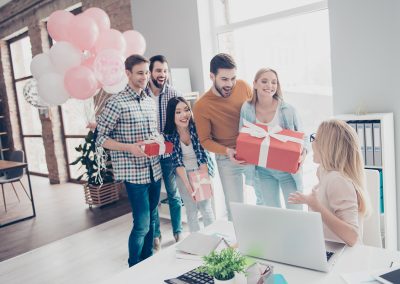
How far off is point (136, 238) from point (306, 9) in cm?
224

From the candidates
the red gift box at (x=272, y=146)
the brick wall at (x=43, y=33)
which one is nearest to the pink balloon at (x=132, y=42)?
the red gift box at (x=272, y=146)

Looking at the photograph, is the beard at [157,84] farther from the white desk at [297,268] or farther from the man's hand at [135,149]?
the white desk at [297,268]

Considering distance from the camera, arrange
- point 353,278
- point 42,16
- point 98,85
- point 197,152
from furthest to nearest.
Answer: point 42,16
point 98,85
point 197,152
point 353,278

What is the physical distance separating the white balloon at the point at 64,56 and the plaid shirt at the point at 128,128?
0.76 m

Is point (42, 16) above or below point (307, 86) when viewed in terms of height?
above

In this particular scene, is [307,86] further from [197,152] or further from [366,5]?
[197,152]

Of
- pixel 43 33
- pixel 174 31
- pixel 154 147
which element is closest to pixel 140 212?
pixel 154 147

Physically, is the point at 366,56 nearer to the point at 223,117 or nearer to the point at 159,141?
the point at 223,117

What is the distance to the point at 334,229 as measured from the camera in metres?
1.32

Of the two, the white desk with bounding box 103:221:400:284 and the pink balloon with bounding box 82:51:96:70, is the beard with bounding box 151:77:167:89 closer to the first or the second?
the pink balloon with bounding box 82:51:96:70

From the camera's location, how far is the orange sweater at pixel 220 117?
2.28m

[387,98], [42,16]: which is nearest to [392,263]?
[387,98]

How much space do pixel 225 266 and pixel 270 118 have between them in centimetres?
125

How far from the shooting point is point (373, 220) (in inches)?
60.9
